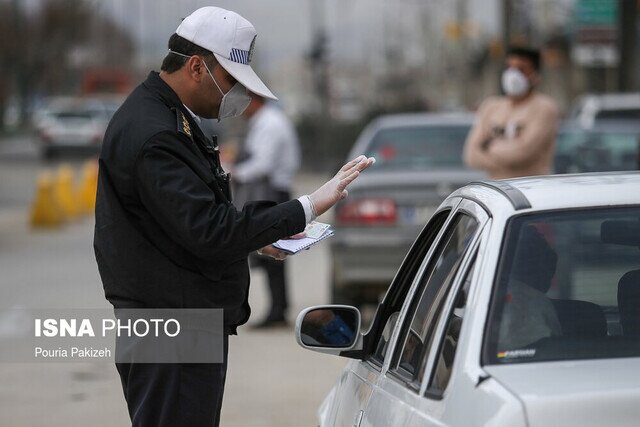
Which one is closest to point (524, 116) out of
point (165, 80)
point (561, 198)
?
point (165, 80)

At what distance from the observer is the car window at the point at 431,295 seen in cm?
358

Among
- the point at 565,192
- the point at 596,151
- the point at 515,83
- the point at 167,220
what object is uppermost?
the point at 565,192

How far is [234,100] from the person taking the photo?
14.1 ft

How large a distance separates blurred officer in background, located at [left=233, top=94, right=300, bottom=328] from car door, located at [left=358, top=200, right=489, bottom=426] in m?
6.76

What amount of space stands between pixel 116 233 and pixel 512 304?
1.35 m

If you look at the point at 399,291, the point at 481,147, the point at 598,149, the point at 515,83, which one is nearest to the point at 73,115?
the point at 598,149

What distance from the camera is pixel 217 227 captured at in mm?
3982

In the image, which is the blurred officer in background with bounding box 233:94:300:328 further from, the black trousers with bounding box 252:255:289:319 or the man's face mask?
the man's face mask

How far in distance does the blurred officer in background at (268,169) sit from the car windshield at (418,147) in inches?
34.7

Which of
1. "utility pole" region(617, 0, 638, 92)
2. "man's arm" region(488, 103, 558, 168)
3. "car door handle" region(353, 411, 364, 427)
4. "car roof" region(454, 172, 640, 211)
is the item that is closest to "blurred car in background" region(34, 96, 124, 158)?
"utility pole" region(617, 0, 638, 92)

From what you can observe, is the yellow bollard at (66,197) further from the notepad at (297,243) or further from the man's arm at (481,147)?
the notepad at (297,243)

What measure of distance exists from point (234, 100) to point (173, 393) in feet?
2.98

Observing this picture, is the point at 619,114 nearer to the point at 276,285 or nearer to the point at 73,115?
the point at 276,285

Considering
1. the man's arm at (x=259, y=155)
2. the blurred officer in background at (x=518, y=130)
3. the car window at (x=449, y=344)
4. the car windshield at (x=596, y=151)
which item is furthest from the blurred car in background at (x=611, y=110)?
the car window at (x=449, y=344)
